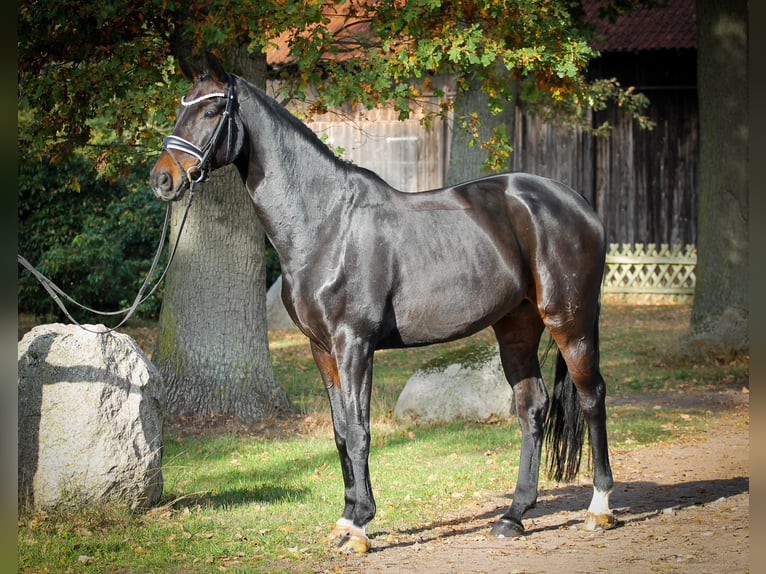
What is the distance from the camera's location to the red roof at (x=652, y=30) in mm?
19500

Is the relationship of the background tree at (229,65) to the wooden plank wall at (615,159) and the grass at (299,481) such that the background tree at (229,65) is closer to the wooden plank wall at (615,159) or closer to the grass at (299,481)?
the grass at (299,481)

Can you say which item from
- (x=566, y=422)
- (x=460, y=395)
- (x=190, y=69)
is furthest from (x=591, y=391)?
(x=460, y=395)

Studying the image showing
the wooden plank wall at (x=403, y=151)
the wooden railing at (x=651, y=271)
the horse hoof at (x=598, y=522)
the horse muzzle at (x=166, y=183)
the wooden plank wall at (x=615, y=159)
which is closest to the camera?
the horse muzzle at (x=166, y=183)

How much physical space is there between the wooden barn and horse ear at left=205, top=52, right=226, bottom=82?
48.9 feet

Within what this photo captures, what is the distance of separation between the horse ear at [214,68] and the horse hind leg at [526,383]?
97.6 inches

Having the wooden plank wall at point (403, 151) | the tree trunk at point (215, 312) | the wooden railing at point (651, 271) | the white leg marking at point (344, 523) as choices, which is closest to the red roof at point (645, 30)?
the wooden plank wall at point (403, 151)

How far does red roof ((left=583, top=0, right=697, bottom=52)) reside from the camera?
19.5m

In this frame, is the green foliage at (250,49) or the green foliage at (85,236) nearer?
the green foliage at (250,49)

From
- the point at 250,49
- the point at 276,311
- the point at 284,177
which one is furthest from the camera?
the point at 276,311

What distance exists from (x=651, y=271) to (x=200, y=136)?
16.2 metres

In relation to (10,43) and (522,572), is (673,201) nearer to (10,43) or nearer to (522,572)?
(522,572)

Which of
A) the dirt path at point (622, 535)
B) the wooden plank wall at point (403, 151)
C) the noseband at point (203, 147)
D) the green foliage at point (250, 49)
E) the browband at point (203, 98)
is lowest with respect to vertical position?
the dirt path at point (622, 535)

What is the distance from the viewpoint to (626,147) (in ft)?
68.5

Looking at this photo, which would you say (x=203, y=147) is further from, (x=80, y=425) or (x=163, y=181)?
(x=80, y=425)
